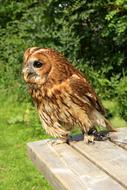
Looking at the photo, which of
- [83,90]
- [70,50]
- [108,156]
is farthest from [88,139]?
[70,50]

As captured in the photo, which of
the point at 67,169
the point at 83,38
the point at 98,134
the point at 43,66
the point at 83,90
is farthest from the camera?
the point at 83,38

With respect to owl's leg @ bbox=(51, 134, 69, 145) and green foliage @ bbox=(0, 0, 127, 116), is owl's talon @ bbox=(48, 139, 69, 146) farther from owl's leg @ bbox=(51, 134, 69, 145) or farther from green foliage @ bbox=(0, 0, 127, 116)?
green foliage @ bbox=(0, 0, 127, 116)

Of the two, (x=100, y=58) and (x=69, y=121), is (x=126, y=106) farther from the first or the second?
(x=69, y=121)

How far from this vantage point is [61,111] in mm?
3131

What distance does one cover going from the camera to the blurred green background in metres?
6.60

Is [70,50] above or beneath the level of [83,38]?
beneath

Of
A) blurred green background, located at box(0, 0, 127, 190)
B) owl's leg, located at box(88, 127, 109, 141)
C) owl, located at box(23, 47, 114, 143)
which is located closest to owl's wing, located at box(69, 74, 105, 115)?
owl, located at box(23, 47, 114, 143)

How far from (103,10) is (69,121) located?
4.28 metres

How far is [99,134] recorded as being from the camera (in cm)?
332

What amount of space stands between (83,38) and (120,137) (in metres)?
4.86

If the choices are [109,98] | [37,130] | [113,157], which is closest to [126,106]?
[109,98]

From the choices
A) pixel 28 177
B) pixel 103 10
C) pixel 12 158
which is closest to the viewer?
pixel 28 177

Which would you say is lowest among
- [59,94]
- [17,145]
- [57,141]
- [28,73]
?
[17,145]

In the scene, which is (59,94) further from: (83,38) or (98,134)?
(83,38)
